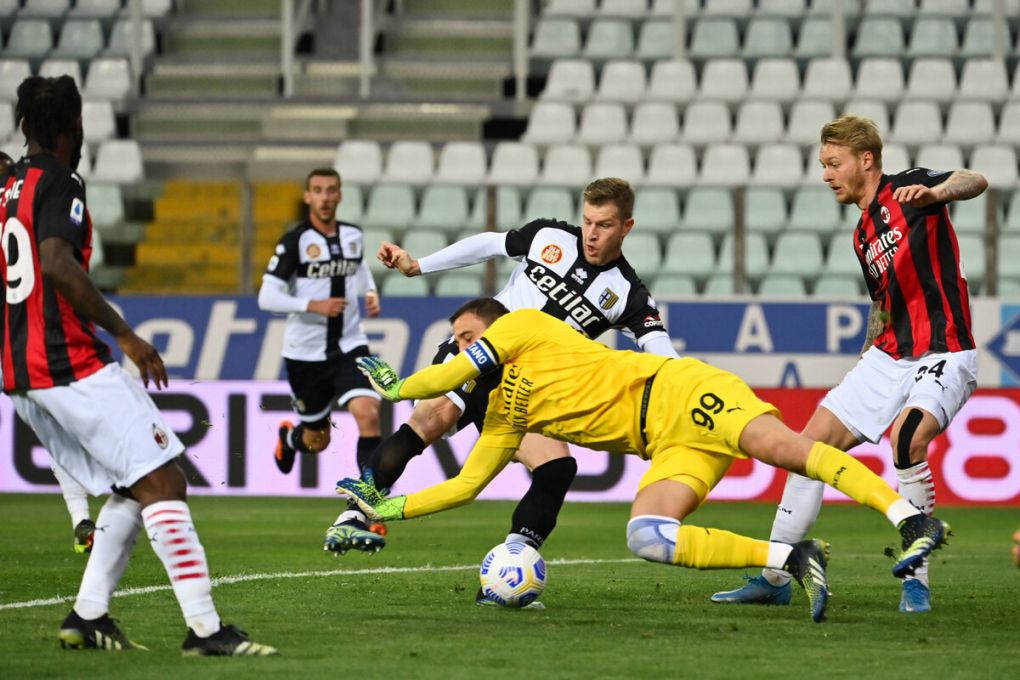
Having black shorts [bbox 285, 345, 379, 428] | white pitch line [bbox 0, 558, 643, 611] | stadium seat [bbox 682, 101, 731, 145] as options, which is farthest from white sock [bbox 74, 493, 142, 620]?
stadium seat [bbox 682, 101, 731, 145]

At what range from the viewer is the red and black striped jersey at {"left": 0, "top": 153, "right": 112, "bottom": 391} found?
5.12 m

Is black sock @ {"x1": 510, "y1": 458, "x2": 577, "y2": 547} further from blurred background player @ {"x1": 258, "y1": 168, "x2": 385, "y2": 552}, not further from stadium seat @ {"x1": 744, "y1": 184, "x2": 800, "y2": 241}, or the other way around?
stadium seat @ {"x1": 744, "y1": 184, "x2": 800, "y2": 241}

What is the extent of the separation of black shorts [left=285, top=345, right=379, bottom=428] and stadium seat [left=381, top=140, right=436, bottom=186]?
535cm

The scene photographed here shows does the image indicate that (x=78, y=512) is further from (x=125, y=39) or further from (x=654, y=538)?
(x=125, y=39)

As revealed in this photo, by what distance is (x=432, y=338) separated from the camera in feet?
46.8

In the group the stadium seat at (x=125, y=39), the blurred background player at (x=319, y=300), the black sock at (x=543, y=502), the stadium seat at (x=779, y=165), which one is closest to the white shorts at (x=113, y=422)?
the black sock at (x=543, y=502)

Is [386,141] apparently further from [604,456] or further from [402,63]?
[604,456]

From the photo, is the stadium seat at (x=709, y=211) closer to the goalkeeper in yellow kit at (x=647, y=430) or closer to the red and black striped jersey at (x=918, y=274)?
the red and black striped jersey at (x=918, y=274)

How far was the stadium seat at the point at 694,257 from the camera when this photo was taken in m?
14.9

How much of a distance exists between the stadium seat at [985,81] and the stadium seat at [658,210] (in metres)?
3.75

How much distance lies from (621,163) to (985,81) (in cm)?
412

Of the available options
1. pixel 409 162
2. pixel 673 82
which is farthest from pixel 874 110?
pixel 409 162

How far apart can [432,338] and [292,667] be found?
935 cm

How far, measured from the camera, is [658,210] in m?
15.4
